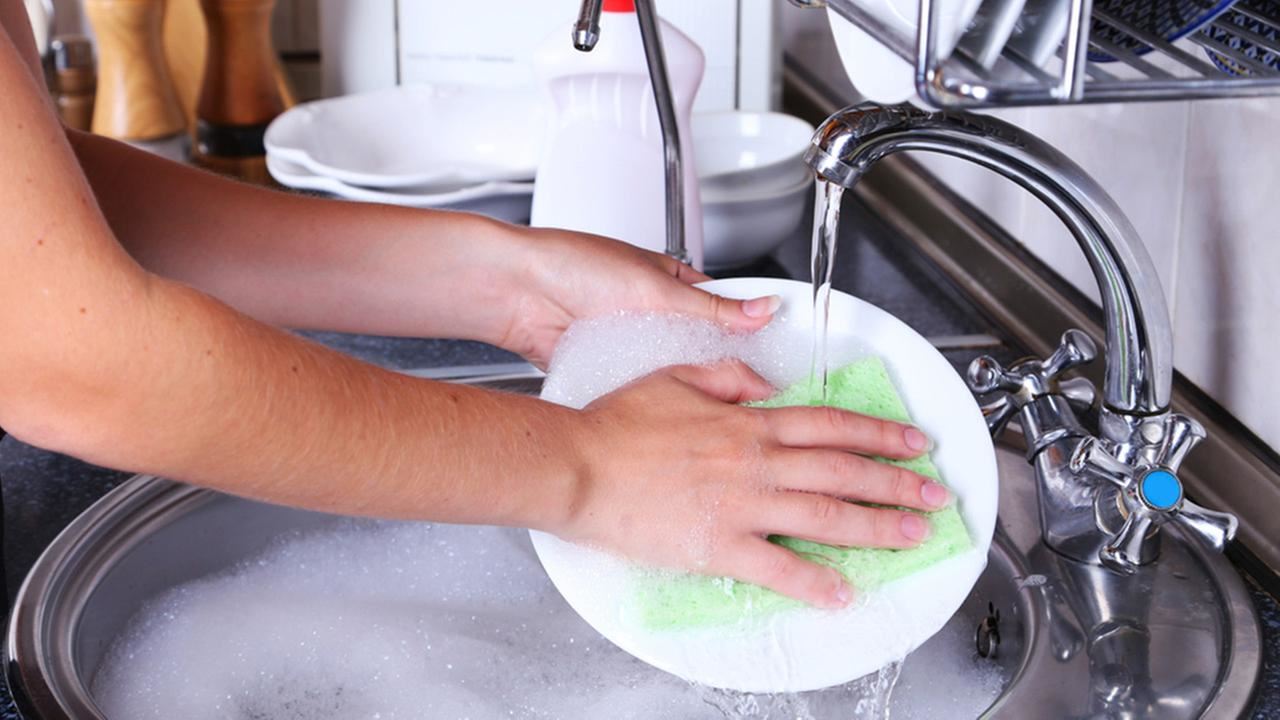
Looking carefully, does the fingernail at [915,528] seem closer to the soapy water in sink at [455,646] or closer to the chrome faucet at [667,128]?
the soapy water in sink at [455,646]

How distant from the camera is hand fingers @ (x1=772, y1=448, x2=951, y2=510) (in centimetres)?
70

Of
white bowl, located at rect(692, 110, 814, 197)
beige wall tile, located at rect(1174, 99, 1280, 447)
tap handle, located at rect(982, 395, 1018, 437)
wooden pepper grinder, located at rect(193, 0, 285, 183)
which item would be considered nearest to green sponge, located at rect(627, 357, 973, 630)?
tap handle, located at rect(982, 395, 1018, 437)

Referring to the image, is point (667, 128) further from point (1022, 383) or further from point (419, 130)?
point (419, 130)

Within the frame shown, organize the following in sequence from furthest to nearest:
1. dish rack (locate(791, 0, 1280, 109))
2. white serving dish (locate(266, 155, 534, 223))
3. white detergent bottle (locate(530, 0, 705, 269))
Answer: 1. white serving dish (locate(266, 155, 534, 223))
2. white detergent bottle (locate(530, 0, 705, 269))
3. dish rack (locate(791, 0, 1280, 109))

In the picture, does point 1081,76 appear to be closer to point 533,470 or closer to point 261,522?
point 533,470

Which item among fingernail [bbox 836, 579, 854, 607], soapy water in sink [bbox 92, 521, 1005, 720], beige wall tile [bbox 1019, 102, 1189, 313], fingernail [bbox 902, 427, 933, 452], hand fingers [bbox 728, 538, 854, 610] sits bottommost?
soapy water in sink [bbox 92, 521, 1005, 720]

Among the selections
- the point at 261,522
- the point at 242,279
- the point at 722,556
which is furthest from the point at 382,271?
the point at 722,556

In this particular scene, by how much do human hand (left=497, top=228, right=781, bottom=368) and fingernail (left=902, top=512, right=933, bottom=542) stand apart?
0.16m

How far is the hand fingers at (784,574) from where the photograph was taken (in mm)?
679

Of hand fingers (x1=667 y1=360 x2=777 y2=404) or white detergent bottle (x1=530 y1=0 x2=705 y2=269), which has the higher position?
white detergent bottle (x1=530 y1=0 x2=705 y2=269)

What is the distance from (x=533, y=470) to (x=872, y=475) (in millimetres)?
178

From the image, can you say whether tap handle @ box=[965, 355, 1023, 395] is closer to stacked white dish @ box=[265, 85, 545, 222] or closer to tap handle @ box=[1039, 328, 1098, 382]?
tap handle @ box=[1039, 328, 1098, 382]

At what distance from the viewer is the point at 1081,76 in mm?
458

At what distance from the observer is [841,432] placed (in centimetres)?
72
